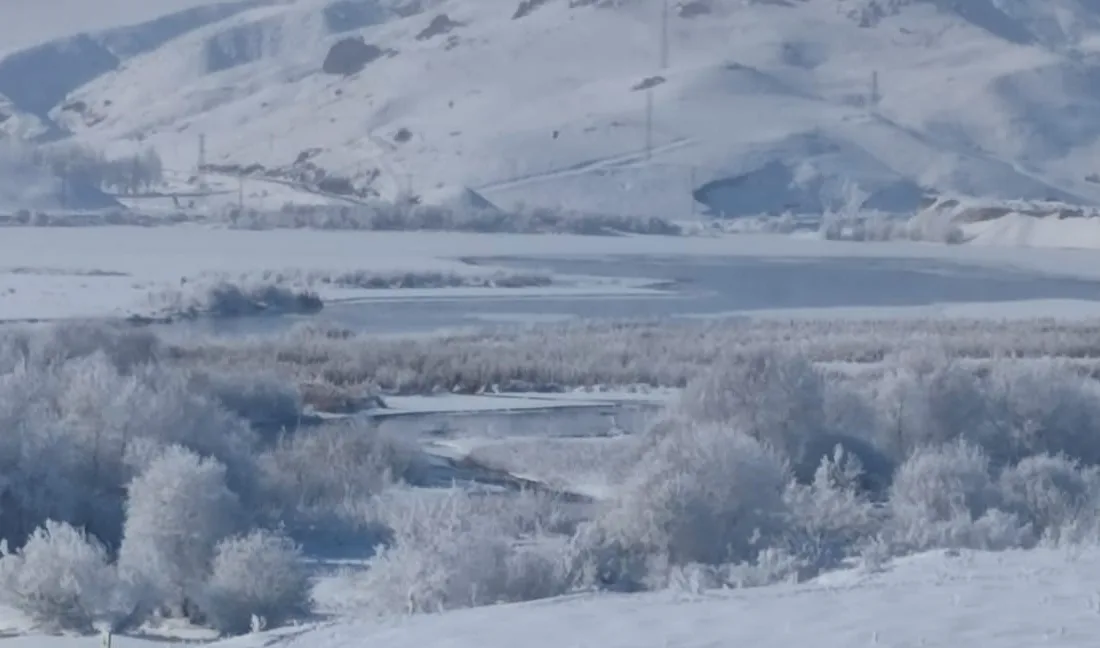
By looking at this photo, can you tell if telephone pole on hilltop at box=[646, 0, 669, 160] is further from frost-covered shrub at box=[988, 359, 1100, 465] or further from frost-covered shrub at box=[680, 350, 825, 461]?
frost-covered shrub at box=[680, 350, 825, 461]

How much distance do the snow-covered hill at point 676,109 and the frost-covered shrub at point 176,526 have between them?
88982 mm

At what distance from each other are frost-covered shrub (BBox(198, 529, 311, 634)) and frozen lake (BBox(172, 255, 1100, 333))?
2179 cm

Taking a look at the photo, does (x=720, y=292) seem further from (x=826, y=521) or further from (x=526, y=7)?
(x=526, y=7)

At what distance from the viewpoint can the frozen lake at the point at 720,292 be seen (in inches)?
1538

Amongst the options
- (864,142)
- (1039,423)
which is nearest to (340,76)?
(864,142)

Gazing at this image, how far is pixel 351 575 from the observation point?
51.5 feet

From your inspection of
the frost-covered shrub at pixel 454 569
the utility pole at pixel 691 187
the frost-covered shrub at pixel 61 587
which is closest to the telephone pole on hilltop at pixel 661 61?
the utility pole at pixel 691 187

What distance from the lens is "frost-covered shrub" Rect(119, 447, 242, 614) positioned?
1463 centimetres

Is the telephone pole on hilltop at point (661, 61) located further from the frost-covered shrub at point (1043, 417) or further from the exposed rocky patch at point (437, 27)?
the frost-covered shrub at point (1043, 417)

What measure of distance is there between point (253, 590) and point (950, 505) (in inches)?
254

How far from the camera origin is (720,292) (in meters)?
47.1

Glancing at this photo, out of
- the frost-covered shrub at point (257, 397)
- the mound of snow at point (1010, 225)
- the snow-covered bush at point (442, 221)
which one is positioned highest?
the frost-covered shrub at point (257, 397)

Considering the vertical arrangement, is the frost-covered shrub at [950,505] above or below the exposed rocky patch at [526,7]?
below

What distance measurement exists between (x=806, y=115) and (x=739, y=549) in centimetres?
11712
